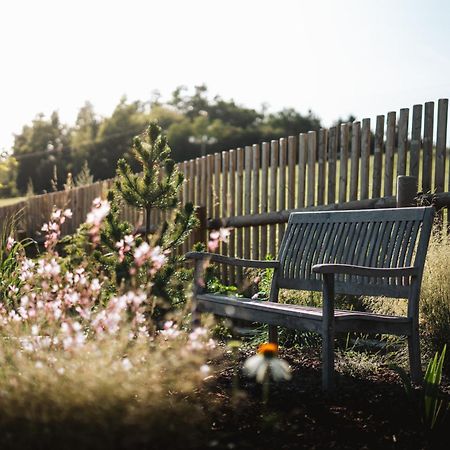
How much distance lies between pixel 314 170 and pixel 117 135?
41.6 meters

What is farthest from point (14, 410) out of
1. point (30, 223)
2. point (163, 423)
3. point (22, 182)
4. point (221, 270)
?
point (22, 182)

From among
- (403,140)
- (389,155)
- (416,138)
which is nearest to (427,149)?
(416,138)

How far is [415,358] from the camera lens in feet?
13.1

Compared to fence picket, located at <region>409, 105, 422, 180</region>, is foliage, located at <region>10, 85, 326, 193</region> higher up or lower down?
higher up

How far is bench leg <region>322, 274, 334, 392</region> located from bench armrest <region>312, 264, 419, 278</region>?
0.22 ft

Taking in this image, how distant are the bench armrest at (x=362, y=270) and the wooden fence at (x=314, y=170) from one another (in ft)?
5.41

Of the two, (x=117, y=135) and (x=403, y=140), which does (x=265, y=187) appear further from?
(x=117, y=135)

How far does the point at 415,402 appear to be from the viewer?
335 cm

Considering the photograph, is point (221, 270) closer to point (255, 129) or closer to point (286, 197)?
point (286, 197)

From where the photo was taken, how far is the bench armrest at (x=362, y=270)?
12.1 ft

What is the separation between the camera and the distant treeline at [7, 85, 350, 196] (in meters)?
46.1

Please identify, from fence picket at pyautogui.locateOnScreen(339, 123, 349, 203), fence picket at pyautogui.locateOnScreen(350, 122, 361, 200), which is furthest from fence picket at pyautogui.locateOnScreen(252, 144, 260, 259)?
fence picket at pyautogui.locateOnScreen(350, 122, 361, 200)

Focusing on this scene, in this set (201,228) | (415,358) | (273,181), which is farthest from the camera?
(201,228)

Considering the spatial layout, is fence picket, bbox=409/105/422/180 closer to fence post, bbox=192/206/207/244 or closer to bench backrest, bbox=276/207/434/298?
bench backrest, bbox=276/207/434/298
